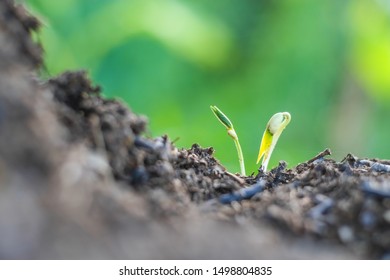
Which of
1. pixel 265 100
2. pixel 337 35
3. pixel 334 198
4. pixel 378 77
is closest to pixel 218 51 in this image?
pixel 265 100

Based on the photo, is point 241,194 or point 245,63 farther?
point 245,63

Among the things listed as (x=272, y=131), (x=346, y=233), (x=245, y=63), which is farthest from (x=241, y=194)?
(x=245, y=63)

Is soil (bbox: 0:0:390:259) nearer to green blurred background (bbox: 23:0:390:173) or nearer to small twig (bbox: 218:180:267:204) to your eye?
small twig (bbox: 218:180:267:204)

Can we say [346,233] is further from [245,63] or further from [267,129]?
[245,63]

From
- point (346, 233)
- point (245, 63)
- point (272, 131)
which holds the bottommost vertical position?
point (346, 233)

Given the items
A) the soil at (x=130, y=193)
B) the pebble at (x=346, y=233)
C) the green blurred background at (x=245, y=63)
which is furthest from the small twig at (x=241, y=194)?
the green blurred background at (x=245, y=63)

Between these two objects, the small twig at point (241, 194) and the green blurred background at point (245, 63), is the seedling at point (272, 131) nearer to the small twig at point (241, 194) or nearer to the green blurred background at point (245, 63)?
the small twig at point (241, 194)
